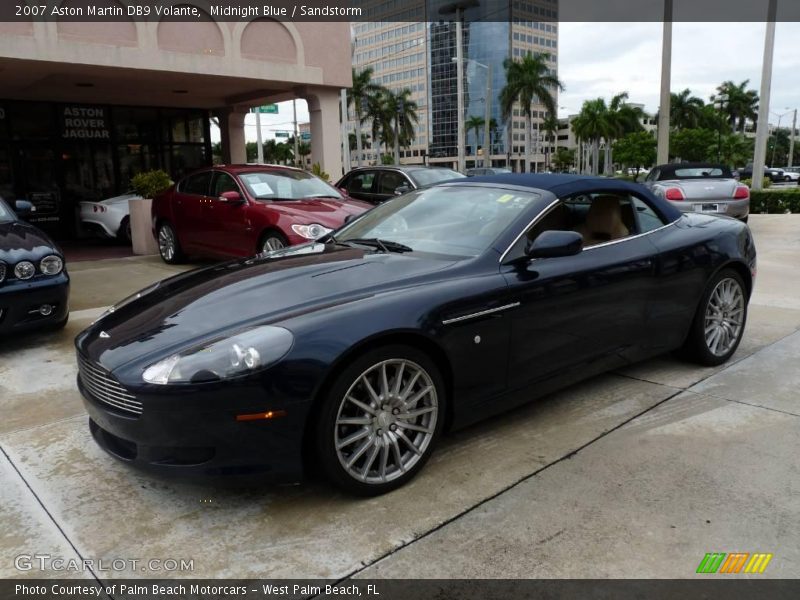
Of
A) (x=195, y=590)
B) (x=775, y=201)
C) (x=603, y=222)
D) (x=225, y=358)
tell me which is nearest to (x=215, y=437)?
(x=225, y=358)

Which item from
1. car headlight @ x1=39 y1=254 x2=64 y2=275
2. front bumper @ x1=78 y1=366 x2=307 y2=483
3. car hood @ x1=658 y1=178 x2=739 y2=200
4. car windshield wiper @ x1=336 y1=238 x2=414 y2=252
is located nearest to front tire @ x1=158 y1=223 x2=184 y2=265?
car headlight @ x1=39 y1=254 x2=64 y2=275

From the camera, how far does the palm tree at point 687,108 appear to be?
225 ft

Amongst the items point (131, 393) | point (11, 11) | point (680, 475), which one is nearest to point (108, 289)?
point (11, 11)

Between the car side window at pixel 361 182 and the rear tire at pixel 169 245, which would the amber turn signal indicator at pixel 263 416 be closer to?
the rear tire at pixel 169 245

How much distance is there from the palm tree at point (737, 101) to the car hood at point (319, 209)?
83.7 meters

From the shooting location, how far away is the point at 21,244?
5.27 meters

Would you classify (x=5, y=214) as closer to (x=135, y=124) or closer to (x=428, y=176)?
(x=428, y=176)

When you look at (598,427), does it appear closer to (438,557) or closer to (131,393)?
(438,557)

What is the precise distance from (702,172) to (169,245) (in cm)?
1002

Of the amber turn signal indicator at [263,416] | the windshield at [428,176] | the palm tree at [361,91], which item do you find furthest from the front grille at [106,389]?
the palm tree at [361,91]

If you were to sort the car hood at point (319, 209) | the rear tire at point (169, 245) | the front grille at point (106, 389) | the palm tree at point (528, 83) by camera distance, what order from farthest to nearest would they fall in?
the palm tree at point (528, 83), the rear tire at point (169, 245), the car hood at point (319, 209), the front grille at point (106, 389)

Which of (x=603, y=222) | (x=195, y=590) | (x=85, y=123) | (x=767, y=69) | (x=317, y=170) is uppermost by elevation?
(x=767, y=69)

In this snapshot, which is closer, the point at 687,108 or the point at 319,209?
the point at 319,209

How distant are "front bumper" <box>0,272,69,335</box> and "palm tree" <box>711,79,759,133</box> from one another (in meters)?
87.6
